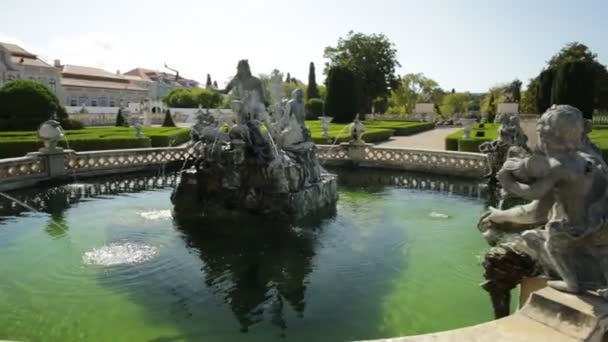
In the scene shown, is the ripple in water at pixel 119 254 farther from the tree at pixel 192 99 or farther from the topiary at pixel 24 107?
the tree at pixel 192 99

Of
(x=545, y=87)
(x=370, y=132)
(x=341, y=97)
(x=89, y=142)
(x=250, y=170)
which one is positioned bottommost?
(x=250, y=170)

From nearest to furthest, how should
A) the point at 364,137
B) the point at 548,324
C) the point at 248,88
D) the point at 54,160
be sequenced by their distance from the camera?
the point at 548,324
the point at 248,88
the point at 54,160
the point at 364,137

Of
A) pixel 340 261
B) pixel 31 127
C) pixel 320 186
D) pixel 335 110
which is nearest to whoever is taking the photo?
pixel 340 261

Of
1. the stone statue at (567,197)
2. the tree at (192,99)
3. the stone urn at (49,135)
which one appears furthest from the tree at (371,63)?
the stone statue at (567,197)

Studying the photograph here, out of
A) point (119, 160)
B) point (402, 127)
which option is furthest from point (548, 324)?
point (402, 127)

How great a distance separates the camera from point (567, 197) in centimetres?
358

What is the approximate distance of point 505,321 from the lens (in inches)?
132

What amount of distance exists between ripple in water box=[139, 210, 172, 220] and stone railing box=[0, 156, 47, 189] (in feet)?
18.2

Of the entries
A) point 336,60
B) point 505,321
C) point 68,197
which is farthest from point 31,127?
point 336,60

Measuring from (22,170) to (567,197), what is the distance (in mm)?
15966

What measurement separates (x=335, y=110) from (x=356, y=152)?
92.8 feet

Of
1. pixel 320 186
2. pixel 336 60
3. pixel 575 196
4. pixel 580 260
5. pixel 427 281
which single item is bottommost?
pixel 427 281

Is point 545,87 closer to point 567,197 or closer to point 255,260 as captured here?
point 255,260

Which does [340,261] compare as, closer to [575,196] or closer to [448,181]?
[575,196]
